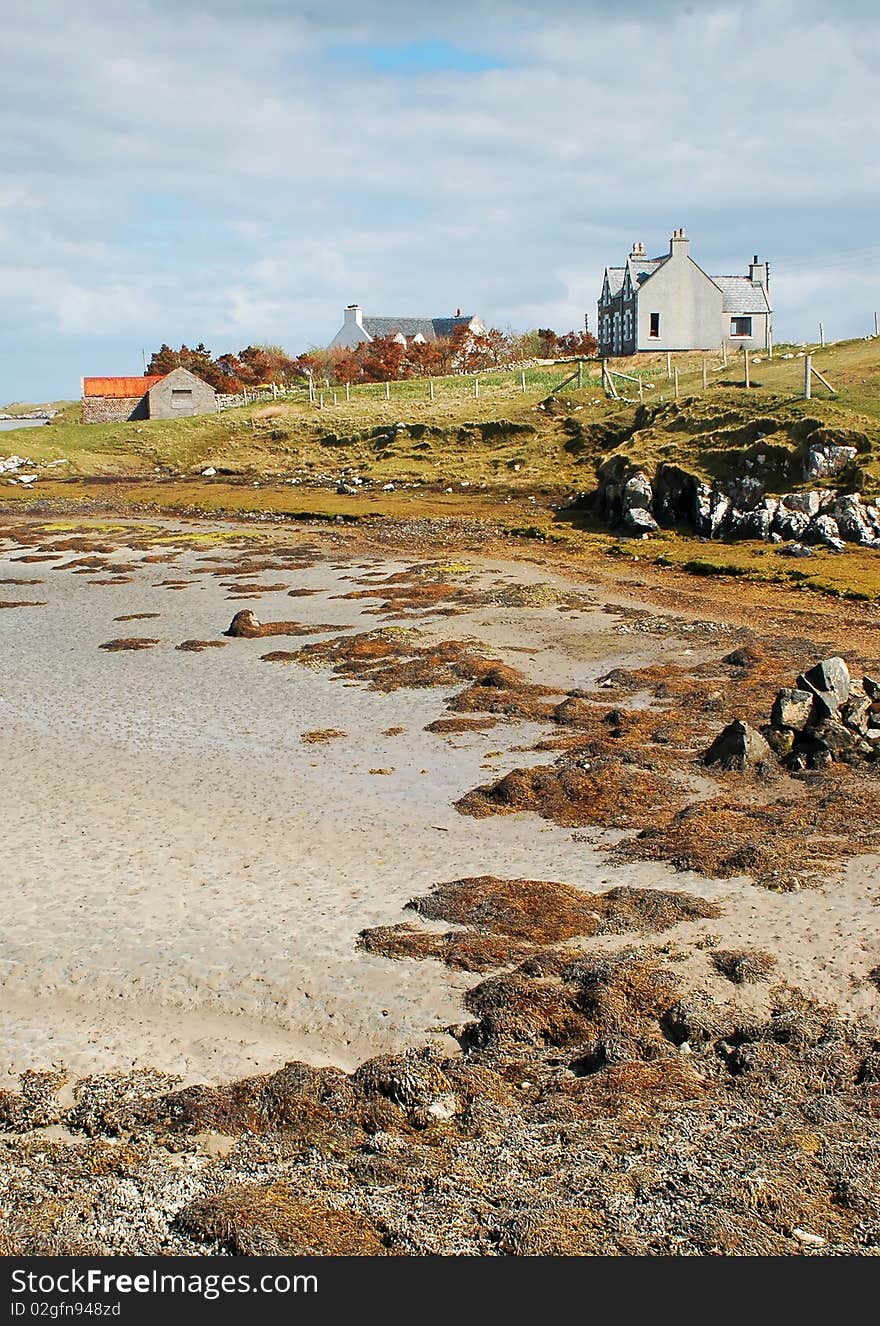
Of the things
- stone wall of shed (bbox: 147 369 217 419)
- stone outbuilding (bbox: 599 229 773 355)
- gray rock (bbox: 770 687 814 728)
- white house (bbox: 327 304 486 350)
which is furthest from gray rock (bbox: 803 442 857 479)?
white house (bbox: 327 304 486 350)

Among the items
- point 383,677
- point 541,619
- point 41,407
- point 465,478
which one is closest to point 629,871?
point 383,677

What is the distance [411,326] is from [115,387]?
38372mm

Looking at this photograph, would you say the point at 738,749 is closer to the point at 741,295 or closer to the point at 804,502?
the point at 804,502

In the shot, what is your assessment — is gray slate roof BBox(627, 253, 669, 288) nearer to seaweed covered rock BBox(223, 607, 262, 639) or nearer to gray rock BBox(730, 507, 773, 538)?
gray rock BBox(730, 507, 773, 538)

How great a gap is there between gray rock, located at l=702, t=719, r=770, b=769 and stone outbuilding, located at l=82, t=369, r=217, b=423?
6198cm

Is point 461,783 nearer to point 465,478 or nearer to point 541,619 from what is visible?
point 541,619

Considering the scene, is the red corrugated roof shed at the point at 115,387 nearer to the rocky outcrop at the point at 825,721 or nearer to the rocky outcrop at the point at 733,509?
the rocky outcrop at the point at 733,509

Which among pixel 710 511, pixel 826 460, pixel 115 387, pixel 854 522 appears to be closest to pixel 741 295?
pixel 115 387

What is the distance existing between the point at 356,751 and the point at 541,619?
9.46m

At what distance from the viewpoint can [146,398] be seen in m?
72.9

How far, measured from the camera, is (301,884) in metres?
11.7

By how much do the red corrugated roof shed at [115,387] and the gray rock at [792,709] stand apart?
64338mm

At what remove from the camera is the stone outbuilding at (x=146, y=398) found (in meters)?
72.4

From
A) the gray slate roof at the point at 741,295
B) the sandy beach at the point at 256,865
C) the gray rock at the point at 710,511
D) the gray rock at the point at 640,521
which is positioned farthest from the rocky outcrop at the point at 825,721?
the gray slate roof at the point at 741,295
